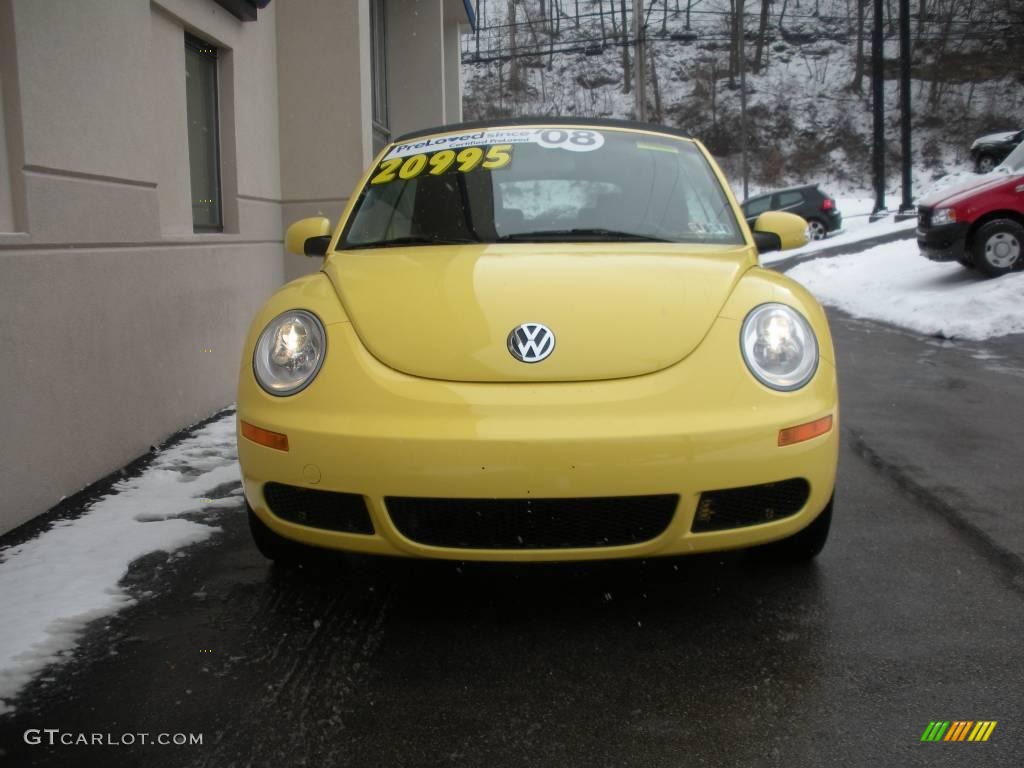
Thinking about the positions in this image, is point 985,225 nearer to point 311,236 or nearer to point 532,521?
point 311,236

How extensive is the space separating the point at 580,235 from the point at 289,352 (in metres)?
1.21

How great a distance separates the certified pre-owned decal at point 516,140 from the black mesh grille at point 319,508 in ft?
6.25

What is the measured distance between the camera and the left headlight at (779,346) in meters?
2.65

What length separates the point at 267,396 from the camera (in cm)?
269

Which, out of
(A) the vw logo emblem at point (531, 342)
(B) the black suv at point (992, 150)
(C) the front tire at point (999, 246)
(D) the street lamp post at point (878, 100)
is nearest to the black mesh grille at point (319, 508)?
(A) the vw logo emblem at point (531, 342)

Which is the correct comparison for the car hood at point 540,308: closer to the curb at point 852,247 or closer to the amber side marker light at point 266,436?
the amber side marker light at point 266,436

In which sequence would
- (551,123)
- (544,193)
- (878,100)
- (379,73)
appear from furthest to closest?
(878,100) < (379,73) < (551,123) < (544,193)

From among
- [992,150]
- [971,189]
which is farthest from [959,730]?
[992,150]

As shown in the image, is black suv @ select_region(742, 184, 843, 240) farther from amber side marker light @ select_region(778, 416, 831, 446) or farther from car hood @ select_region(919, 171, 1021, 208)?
amber side marker light @ select_region(778, 416, 831, 446)

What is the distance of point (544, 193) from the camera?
370cm

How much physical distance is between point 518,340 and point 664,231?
1.12 m

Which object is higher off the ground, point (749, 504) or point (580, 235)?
point (580, 235)

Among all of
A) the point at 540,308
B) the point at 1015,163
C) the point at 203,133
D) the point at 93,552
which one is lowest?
the point at 93,552

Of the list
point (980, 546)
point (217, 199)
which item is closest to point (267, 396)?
point (980, 546)
